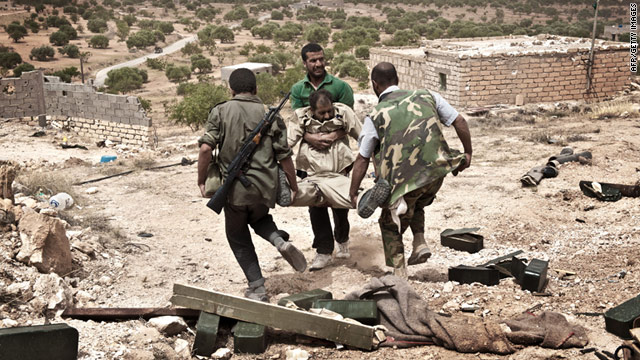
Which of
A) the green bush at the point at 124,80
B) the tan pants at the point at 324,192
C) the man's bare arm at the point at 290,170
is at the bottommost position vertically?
the green bush at the point at 124,80

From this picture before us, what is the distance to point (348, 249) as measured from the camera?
6.10 metres

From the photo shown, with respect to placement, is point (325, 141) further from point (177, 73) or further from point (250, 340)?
point (177, 73)

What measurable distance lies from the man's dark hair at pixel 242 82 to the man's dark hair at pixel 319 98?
0.72 metres

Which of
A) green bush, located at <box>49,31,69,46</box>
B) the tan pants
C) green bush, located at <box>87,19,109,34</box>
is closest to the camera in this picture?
the tan pants

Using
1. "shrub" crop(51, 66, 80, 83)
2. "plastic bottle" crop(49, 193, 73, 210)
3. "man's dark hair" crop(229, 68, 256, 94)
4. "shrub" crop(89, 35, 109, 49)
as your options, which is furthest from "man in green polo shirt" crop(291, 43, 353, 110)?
"shrub" crop(89, 35, 109, 49)

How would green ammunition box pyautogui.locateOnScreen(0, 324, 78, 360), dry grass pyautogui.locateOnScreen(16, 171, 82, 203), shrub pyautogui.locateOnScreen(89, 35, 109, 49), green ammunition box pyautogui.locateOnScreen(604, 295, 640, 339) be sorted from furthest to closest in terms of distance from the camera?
shrub pyautogui.locateOnScreen(89, 35, 109, 49) < dry grass pyautogui.locateOnScreen(16, 171, 82, 203) < green ammunition box pyautogui.locateOnScreen(604, 295, 640, 339) < green ammunition box pyautogui.locateOnScreen(0, 324, 78, 360)

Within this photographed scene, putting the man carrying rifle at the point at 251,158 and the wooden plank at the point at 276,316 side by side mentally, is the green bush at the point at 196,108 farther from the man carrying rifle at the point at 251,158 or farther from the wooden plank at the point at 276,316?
the wooden plank at the point at 276,316

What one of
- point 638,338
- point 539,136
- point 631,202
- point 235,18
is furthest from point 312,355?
point 235,18

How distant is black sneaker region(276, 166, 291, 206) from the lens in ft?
15.5

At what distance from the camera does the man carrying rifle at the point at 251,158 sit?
14.8ft

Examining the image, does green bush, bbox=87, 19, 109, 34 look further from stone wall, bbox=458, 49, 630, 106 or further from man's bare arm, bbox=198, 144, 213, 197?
man's bare arm, bbox=198, 144, 213, 197

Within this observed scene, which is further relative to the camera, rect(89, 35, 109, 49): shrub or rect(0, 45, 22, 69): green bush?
rect(89, 35, 109, 49): shrub

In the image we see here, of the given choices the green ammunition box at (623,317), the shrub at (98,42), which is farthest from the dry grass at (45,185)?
the shrub at (98,42)

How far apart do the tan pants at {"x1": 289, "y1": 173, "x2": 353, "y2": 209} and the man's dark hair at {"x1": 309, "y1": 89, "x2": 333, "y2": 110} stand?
64 centimetres
